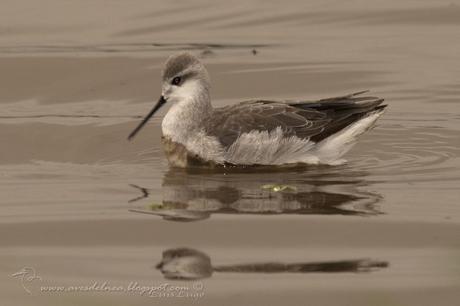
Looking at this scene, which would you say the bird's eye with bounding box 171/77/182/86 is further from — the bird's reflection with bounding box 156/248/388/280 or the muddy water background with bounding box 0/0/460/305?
the bird's reflection with bounding box 156/248/388/280

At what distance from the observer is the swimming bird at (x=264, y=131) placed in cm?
1252

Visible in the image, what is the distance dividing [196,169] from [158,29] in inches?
243

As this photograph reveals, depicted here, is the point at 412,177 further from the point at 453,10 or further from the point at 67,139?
the point at 453,10

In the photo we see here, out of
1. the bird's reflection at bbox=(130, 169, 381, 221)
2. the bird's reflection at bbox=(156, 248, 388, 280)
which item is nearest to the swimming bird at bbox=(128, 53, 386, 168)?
the bird's reflection at bbox=(130, 169, 381, 221)

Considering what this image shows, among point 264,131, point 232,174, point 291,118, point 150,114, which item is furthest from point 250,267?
point 150,114

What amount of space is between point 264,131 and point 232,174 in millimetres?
552

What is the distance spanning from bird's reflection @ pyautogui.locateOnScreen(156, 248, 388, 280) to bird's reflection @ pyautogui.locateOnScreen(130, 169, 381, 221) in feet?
3.85

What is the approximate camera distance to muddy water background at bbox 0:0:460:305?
9.23 meters

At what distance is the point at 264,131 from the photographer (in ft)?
41.0

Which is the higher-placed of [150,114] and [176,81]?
[176,81]

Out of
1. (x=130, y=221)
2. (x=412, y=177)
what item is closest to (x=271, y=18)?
(x=412, y=177)

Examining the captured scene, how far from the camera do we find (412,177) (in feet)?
39.3
